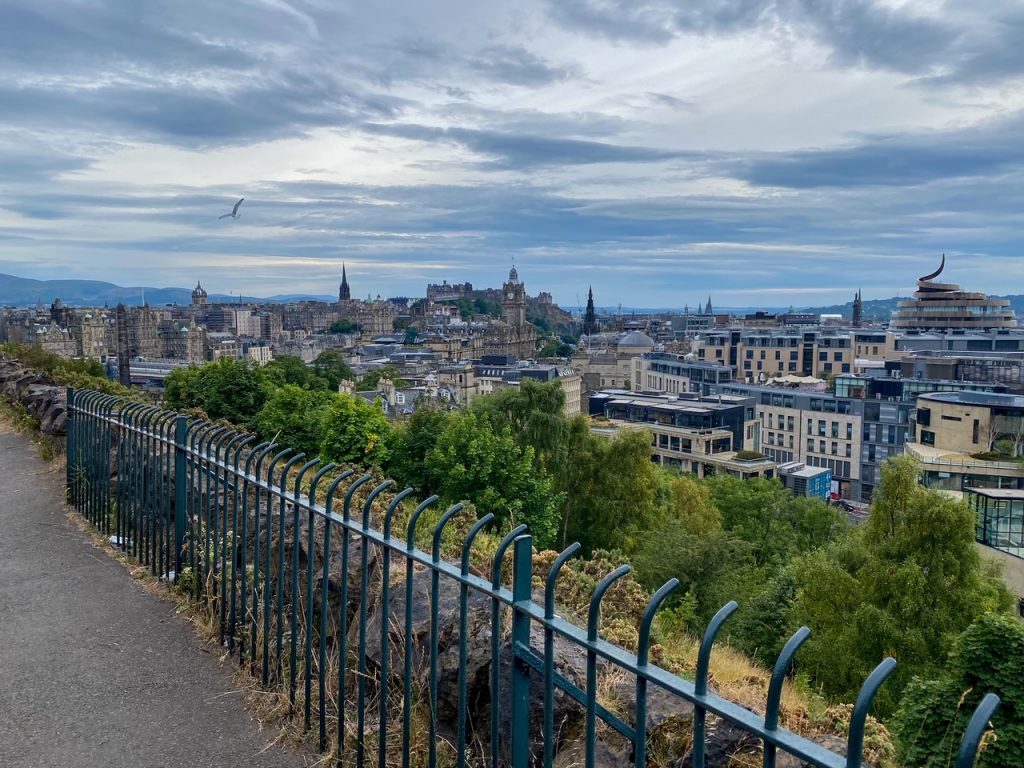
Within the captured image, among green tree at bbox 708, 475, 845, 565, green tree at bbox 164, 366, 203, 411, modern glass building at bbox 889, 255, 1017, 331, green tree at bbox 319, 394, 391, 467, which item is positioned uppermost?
modern glass building at bbox 889, 255, 1017, 331

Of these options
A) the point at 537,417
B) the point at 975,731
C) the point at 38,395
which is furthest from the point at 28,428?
the point at 537,417

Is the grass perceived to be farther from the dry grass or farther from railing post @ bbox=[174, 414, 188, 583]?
railing post @ bbox=[174, 414, 188, 583]

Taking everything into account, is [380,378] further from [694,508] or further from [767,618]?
[767,618]

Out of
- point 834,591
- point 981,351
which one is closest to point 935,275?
point 981,351

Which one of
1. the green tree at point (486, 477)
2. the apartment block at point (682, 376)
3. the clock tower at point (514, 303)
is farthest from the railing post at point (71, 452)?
the clock tower at point (514, 303)

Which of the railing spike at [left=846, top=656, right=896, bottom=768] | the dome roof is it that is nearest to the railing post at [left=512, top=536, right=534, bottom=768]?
the railing spike at [left=846, top=656, right=896, bottom=768]

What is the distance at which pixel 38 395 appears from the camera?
527 inches

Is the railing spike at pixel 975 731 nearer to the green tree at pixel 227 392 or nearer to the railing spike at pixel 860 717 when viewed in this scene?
the railing spike at pixel 860 717

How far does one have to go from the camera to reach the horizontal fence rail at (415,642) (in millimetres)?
2600

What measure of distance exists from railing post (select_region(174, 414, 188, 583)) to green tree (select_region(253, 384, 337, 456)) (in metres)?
12.2

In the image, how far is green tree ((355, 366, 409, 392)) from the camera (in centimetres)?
8931

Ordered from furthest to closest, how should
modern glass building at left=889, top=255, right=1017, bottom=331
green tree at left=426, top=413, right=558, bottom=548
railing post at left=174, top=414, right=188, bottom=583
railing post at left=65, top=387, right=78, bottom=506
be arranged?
modern glass building at left=889, top=255, right=1017, bottom=331
green tree at left=426, top=413, right=558, bottom=548
railing post at left=65, top=387, right=78, bottom=506
railing post at left=174, top=414, right=188, bottom=583

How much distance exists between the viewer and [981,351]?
87.9 metres

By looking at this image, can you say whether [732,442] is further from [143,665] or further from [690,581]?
[143,665]
